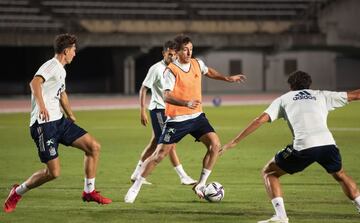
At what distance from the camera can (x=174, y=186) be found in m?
11.8

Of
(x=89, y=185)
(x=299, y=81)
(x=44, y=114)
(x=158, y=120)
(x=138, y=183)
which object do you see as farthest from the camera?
(x=158, y=120)

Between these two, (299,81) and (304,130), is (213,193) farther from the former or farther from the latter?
(299,81)

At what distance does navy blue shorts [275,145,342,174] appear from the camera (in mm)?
8352

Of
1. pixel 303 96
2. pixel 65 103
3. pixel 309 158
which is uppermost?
pixel 303 96

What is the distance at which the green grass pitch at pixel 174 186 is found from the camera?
9.27 metres

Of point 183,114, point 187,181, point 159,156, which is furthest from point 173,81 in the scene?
point 187,181

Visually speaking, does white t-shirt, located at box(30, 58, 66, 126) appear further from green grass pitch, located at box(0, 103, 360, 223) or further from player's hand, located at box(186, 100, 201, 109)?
player's hand, located at box(186, 100, 201, 109)

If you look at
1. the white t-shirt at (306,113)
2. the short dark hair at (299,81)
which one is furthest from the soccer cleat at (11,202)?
the short dark hair at (299,81)

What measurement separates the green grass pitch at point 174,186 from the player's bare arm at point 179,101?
1218 millimetres

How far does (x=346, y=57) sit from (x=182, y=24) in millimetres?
10315

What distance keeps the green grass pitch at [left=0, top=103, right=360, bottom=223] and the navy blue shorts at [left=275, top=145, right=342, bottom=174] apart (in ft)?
2.17

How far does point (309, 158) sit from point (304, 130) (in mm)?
291

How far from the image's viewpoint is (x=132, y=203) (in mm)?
10180

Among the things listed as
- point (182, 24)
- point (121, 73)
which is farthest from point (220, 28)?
point (121, 73)
